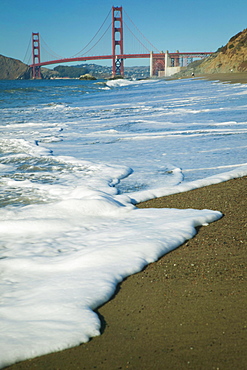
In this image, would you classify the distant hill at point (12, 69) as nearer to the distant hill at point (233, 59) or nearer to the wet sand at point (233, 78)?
the distant hill at point (233, 59)

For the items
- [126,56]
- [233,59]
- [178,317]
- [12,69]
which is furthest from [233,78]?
[12,69]

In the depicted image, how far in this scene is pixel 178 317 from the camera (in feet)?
4.43

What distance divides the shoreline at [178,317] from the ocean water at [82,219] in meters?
0.06

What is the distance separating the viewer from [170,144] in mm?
5117

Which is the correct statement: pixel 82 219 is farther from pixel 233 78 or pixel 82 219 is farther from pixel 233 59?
pixel 233 59

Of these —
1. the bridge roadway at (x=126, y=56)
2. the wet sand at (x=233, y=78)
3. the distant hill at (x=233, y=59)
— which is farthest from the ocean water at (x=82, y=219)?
the bridge roadway at (x=126, y=56)

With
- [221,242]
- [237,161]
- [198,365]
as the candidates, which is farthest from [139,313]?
[237,161]

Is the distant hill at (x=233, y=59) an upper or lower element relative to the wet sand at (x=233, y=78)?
upper

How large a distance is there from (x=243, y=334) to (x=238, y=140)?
4122 millimetres

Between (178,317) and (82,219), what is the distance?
1.25 metres

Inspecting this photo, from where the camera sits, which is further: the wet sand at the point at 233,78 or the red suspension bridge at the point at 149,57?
the red suspension bridge at the point at 149,57

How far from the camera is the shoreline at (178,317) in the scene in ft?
3.76

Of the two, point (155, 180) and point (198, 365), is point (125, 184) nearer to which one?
point (155, 180)

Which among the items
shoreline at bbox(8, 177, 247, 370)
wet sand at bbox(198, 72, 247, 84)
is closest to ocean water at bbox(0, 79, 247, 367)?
shoreline at bbox(8, 177, 247, 370)
